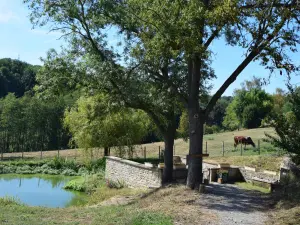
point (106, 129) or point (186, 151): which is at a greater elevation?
point (106, 129)

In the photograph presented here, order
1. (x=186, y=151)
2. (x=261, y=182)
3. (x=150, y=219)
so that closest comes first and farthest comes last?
(x=150, y=219)
(x=261, y=182)
(x=186, y=151)

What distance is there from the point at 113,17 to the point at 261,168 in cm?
1141

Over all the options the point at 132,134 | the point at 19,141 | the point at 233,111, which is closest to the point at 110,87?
the point at 132,134

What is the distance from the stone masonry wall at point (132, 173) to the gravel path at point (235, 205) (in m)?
3.41

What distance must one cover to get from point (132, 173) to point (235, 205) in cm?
822

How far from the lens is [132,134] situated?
97.4ft

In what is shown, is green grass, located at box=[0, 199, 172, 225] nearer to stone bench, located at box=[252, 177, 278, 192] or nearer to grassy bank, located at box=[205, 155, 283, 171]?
stone bench, located at box=[252, 177, 278, 192]

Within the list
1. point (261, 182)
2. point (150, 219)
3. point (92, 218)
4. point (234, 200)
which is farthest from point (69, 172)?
point (150, 219)

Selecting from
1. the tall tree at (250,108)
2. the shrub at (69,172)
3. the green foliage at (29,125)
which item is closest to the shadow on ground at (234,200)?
the shrub at (69,172)

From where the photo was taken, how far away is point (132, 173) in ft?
63.1

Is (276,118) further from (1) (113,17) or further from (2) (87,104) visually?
(2) (87,104)

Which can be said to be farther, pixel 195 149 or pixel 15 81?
pixel 15 81

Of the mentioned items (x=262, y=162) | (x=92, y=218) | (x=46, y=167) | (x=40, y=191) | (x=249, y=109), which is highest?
(x=249, y=109)

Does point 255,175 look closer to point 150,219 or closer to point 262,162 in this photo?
point 262,162
